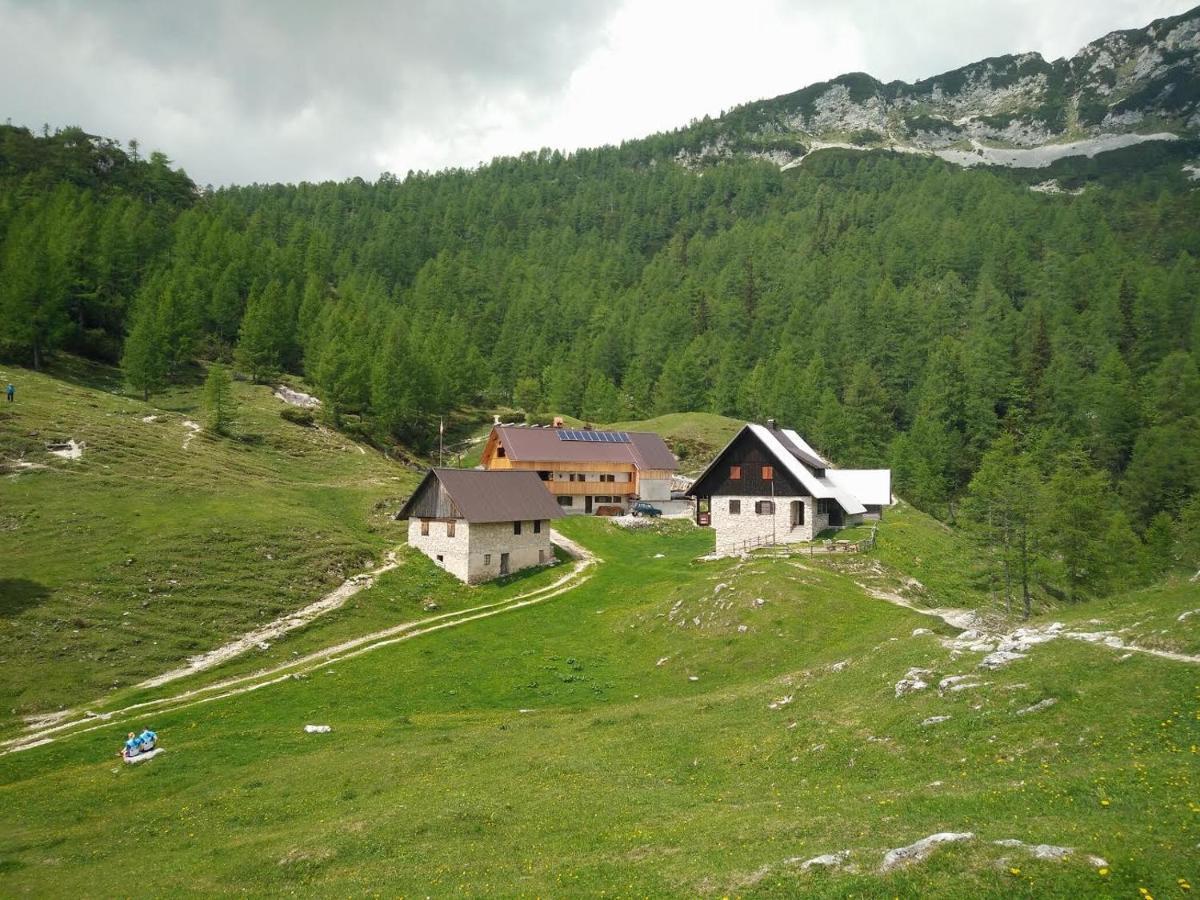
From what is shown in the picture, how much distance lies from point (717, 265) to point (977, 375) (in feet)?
286

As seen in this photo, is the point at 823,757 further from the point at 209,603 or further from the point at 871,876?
the point at 209,603

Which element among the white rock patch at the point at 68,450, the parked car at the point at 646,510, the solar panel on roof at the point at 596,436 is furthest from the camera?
the solar panel on roof at the point at 596,436

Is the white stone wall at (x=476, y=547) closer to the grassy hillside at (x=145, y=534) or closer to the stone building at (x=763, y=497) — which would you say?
the grassy hillside at (x=145, y=534)

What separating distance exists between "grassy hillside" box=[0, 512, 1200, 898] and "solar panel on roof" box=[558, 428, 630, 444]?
50.2 m

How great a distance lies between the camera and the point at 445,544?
57625 millimetres

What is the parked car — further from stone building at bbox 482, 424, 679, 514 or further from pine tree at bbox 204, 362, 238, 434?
pine tree at bbox 204, 362, 238, 434

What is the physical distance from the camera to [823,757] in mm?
19750

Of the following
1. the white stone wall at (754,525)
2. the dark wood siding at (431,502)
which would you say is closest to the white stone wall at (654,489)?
the white stone wall at (754,525)

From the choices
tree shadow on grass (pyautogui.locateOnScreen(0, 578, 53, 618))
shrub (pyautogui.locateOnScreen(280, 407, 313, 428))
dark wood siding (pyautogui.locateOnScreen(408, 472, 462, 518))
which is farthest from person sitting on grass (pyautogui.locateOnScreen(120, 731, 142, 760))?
shrub (pyautogui.locateOnScreen(280, 407, 313, 428))

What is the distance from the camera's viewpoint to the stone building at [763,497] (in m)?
57.4

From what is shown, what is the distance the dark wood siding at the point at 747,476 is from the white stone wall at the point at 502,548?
14.4 metres

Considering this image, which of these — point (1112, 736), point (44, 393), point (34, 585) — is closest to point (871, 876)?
point (1112, 736)

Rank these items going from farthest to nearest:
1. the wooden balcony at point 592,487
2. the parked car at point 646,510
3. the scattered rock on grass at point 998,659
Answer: the wooden balcony at point 592,487, the parked car at point 646,510, the scattered rock on grass at point 998,659

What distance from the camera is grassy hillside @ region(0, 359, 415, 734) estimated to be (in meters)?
37.8
